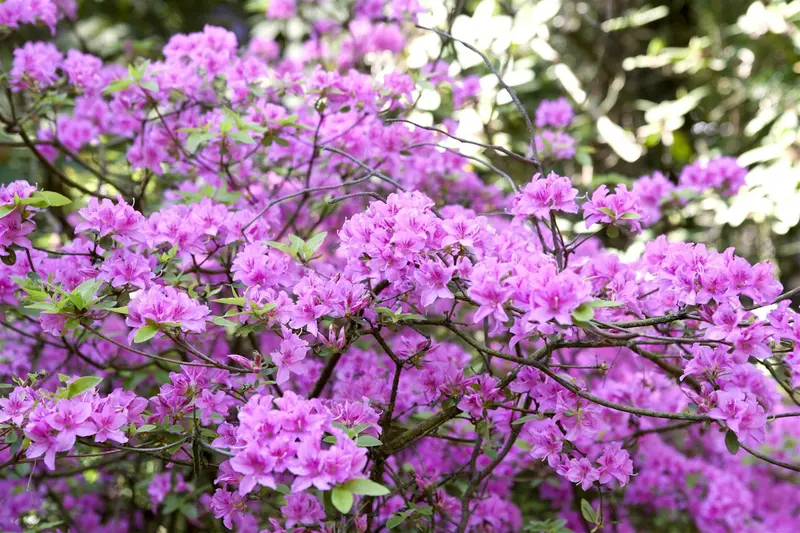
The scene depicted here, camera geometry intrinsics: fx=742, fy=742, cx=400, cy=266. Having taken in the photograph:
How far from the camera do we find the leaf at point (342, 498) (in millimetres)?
945

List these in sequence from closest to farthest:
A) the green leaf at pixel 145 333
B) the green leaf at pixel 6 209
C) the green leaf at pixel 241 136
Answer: the green leaf at pixel 145 333
the green leaf at pixel 6 209
the green leaf at pixel 241 136

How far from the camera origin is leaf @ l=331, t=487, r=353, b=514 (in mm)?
945

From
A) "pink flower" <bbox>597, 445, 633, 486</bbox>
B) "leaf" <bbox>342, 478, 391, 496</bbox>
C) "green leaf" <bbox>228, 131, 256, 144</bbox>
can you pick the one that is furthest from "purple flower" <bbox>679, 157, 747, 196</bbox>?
"leaf" <bbox>342, 478, 391, 496</bbox>

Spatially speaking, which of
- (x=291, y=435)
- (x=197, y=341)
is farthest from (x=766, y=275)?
(x=197, y=341)

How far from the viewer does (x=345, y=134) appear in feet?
6.14

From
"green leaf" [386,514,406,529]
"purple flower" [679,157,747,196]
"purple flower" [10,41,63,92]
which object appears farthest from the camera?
"purple flower" [679,157,747,196]

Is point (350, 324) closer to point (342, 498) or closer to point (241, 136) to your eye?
point (342, 498)

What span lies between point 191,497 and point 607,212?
113cm

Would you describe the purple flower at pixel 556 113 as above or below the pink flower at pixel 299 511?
above

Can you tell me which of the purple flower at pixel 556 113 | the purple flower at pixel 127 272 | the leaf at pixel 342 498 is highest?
the purple flower at pixel 556 113

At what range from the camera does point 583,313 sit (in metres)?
1.00

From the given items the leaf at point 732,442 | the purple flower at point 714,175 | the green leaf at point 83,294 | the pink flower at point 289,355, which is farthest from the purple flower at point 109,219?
the purple flower at point 714,175

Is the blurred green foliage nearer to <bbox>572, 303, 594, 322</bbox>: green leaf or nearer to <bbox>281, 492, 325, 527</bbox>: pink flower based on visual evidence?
<bbox>572, 303, 594, 322</bbox>: green leaf

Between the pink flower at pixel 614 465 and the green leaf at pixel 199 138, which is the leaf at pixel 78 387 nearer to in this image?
the green leaf at pixel 199 138
